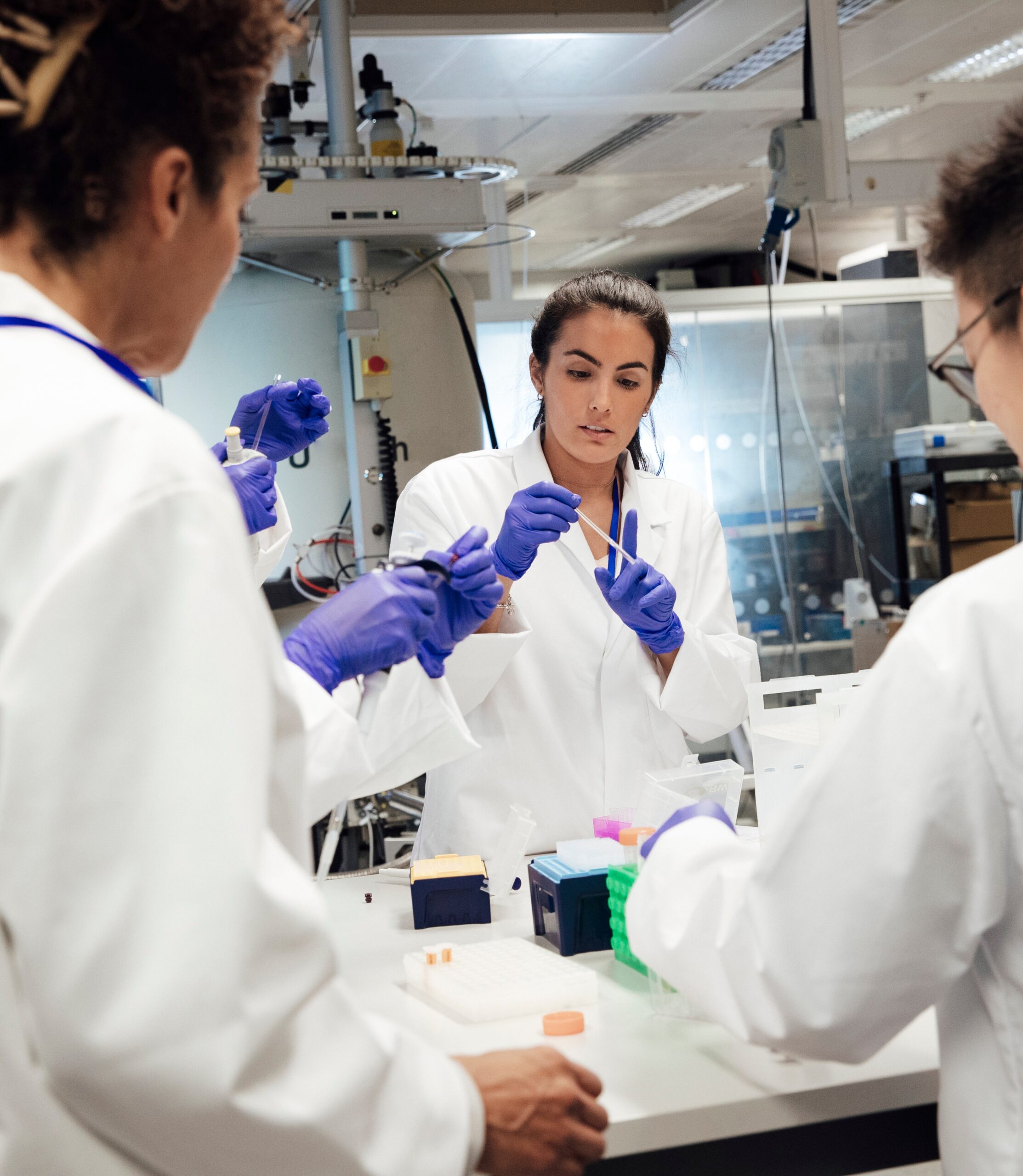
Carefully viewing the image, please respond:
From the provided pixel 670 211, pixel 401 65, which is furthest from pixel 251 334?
pixel 670 211

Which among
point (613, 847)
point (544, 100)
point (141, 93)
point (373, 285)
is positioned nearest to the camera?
point (141, 93)

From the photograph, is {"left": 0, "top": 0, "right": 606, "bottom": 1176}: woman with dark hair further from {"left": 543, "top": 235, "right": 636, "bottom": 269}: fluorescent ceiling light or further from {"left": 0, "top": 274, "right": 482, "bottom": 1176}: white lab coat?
{"left": 543, "top": 235, "right": 636, "bottom": 269}: fluorescent ceiling light

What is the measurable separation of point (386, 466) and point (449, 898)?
1.96 meters

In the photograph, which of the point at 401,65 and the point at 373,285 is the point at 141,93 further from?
the point at 401,65

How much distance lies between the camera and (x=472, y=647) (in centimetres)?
166

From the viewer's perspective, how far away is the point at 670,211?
255 inches

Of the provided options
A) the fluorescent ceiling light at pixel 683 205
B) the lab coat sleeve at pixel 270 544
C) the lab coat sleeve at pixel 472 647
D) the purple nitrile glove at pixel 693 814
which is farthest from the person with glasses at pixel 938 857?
the fluorescent ceiling light at pixel 683 205

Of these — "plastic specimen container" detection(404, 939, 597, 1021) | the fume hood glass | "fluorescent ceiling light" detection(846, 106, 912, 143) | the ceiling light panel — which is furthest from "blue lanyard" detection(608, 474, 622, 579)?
"fluorescent ceiling light" detection(846, 106, 912, 143)

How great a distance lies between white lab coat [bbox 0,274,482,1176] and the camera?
56 cm

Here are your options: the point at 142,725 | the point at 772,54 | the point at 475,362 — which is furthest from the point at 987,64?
the point at 142,725

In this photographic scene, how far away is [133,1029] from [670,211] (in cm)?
647

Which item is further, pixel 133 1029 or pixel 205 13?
pixel 205 13

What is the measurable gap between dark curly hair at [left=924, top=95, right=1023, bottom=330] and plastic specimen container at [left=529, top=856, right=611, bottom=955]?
2.27ft

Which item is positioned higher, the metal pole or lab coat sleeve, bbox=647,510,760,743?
the metal pole
